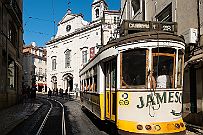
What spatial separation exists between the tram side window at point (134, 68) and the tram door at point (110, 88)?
0.62m

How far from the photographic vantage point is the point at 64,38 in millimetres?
53688

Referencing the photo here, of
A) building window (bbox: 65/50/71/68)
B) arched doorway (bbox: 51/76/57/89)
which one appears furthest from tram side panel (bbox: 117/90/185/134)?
arched doorway (bbox: 51/76/57/89)

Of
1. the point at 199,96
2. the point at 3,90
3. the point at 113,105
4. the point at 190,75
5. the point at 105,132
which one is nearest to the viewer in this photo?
the point at 113,105

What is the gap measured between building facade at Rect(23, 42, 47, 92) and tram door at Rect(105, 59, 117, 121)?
58.3m

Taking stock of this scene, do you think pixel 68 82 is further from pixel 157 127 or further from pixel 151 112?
pixel 157 127

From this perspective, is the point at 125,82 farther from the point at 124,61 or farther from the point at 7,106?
the point at 7,106

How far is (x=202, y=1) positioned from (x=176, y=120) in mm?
5572

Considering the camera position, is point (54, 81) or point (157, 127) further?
point (54, 81)

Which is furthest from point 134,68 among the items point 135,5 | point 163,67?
point 135,5

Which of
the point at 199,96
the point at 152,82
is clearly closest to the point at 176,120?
the point at 152,82

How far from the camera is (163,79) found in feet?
25.7

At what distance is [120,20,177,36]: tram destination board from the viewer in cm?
856

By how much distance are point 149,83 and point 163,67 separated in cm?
62

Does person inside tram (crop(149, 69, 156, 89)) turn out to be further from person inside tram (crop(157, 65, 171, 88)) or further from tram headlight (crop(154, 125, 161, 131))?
tram headlight (crop(154, 125, 161, 131))
